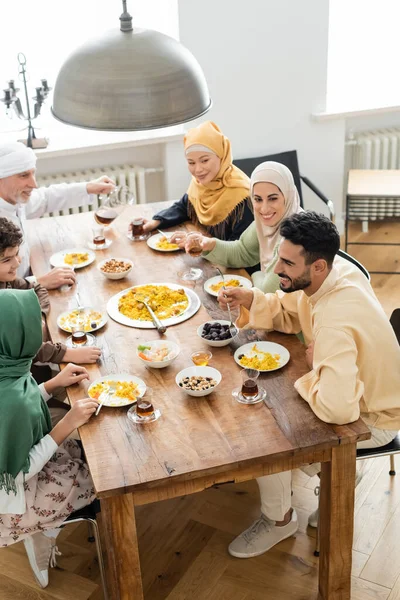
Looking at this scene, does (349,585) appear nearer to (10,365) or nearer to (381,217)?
(10,365)

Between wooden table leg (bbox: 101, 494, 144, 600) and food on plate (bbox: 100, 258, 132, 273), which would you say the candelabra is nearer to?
food on plate (bbox: 100, 258, 132, 273)

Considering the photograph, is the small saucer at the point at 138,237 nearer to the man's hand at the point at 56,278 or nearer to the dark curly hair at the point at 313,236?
the man's hand at the point at 56,278

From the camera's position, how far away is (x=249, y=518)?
10.4 feet

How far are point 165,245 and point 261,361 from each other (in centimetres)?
117

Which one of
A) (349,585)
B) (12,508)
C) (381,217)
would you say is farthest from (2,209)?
(381,217)

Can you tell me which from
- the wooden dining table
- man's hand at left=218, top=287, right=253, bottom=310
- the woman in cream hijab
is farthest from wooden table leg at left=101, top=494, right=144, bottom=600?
the woman in cream hijab

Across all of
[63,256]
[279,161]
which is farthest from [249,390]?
[279,161]

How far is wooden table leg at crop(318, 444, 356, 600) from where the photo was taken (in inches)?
96.7

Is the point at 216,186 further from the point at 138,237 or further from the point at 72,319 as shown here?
the point at 72,319

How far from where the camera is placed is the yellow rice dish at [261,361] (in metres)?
2.68

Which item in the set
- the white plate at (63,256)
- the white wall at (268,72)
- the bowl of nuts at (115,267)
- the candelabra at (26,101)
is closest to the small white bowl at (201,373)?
the bowl of nuts at (115,267)

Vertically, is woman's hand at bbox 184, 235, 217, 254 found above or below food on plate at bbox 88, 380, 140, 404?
above

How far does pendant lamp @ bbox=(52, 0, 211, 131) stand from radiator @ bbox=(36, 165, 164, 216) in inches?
114

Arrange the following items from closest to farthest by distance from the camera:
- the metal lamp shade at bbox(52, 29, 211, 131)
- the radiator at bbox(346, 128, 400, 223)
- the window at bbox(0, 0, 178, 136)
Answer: the metal lamp shade at bbox(52, 29, 211, 131) < the window at bbox(0, 0, 178, 136) < the radiator at bbox(346, 128, 400, 223)
